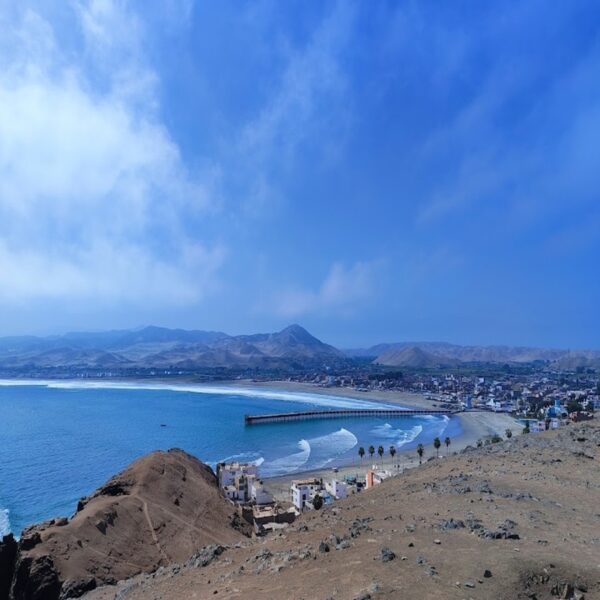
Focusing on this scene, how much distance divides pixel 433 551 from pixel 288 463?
179 ft

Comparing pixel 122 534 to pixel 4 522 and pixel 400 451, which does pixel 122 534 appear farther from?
pixel 400 451

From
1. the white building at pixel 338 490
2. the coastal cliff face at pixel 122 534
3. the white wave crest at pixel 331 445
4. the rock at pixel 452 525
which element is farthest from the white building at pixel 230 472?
the rock at pixel 452 525

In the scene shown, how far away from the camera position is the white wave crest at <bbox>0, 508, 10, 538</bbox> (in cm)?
3802

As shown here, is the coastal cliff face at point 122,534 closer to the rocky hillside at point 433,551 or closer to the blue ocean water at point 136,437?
the rocky hillside at point 433,551

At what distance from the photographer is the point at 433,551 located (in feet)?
40.3

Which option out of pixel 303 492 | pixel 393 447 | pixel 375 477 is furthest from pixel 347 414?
pixel 303 492

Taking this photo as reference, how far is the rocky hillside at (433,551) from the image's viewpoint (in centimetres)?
1046

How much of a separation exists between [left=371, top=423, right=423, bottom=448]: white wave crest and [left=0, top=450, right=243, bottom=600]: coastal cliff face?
47.8m

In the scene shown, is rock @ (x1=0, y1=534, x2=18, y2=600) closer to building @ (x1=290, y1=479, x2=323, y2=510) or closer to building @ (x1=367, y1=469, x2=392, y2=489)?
building @ (x1=290, y1=479, x2=323, y2=510)

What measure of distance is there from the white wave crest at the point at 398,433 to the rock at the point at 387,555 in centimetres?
6511

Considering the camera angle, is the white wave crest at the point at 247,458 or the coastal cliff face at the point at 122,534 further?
the white wave crest at the point at 247,458

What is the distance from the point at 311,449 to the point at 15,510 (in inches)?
1620

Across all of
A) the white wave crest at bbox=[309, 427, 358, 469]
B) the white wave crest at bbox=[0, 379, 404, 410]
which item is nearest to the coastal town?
the white wave crest at bbox=[309, 427, 358, 469]

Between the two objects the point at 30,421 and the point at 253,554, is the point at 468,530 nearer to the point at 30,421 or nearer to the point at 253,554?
the point at 253,554
